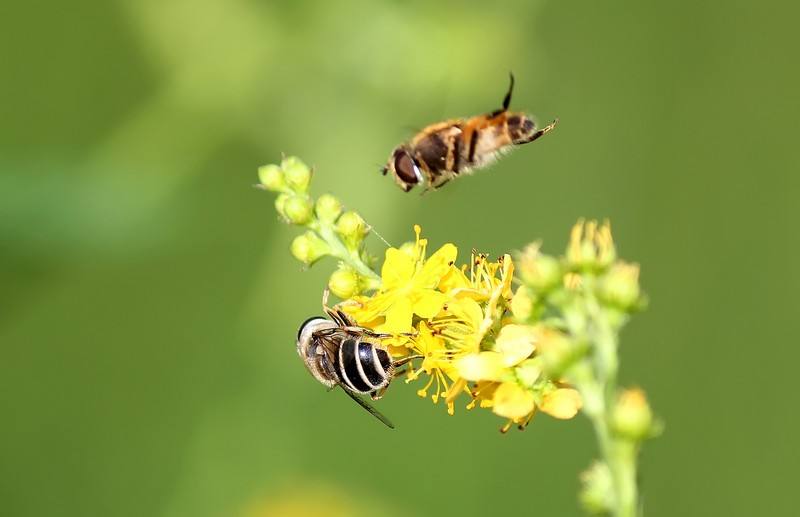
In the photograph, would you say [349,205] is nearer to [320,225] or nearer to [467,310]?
[320,225]

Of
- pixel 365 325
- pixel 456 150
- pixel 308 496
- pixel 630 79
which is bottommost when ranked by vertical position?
pixel 365 325

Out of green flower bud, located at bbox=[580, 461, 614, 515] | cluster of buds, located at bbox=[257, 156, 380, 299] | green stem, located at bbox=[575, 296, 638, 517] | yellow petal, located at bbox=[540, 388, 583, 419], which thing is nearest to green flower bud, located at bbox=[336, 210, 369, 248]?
cluster of buds, located at bbox=[257, 156, 380, 299]

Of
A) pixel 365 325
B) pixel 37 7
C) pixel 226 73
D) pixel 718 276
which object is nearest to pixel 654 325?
pixel 718 276

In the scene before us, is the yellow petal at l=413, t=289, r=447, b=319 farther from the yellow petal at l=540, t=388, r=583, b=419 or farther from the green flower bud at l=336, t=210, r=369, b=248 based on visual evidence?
the yellow petal at l=540, t=388, r=583, b=419

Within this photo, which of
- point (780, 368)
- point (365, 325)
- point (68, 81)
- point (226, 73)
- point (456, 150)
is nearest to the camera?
point (365, 325)

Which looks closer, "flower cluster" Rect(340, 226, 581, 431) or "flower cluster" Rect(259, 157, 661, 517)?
"flower cluster" Rect(259, 157, 661, 517)

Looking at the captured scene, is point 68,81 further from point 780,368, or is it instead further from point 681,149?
point 780,368

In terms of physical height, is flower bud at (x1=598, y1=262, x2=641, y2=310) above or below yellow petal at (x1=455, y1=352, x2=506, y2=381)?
above
